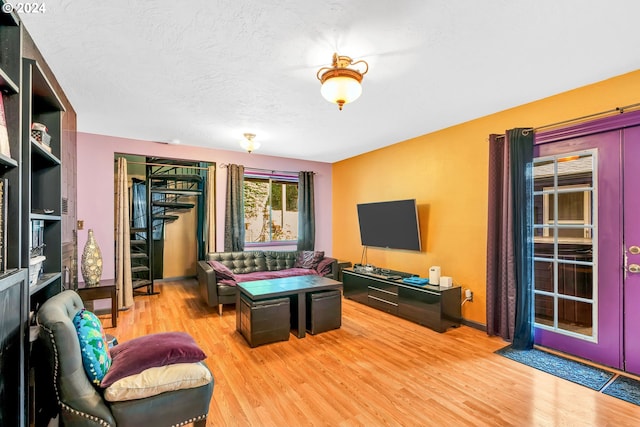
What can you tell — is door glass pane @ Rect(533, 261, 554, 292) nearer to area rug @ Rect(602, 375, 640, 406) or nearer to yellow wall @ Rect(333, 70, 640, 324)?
yellow wall @ Rect(333, 70, 640, 324)

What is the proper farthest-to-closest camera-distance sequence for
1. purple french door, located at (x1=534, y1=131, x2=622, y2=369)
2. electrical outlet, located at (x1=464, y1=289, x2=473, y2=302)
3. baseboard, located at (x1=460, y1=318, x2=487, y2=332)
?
electrical outlet, located at (x1=464, y1=289, x2=473, y2=302) → baseboard, located at (x1=460, y1=318, x2=487, y2=332) → purple french door, located at (x1=534, y1=131, x2=622, y2=369)

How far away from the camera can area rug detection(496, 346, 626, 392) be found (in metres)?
2.41

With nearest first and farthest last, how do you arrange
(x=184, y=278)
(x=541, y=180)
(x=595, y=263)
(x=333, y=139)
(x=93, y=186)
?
(x=595, y=263)
(x=541, y=180)
(x=93, y=186)
(x=333, y=139)
(x=184, y=278)

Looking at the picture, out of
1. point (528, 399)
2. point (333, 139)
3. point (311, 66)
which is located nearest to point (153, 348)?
point (311, 66)

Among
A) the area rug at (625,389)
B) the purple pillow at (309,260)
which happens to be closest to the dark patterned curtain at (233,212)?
the purple pillow at (309,260)

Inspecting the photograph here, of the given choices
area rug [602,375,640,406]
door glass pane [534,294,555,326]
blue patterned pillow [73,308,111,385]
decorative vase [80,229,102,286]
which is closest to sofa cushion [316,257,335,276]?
door glass pane [534,294,555,326]

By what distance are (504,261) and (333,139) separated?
2778mm

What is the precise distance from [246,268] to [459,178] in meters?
3.53

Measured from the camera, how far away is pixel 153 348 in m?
1.72

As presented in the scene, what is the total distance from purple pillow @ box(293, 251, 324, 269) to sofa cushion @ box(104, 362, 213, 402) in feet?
11.4

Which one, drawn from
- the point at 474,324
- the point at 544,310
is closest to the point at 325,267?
the point at 474,324

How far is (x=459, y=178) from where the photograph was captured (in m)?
3.79

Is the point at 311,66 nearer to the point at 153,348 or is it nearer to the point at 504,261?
the point at 153,348

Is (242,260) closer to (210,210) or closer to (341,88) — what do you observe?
(210,210)
